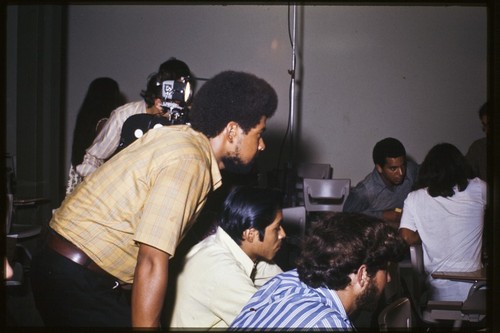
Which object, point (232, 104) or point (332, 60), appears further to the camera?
point (332, 60)

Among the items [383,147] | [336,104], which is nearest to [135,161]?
[383,147]

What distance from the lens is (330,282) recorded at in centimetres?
170

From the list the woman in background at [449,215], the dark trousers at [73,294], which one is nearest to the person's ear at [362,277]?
the dark trousers at [73,294]

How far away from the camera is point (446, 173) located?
3230 millimetres

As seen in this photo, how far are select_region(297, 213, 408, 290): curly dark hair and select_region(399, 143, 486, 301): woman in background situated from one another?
149 cm

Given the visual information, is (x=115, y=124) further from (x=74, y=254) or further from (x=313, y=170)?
(x=313, y=170)

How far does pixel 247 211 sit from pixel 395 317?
65cm

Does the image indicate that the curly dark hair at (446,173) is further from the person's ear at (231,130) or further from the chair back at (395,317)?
the person's ear at (231,130)

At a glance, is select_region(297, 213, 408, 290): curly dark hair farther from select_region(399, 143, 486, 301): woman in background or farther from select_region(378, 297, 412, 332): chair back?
select_region(399, 143, 486, 301): woman in background

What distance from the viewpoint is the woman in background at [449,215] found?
10.5 feet

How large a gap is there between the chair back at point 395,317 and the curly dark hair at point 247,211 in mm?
567

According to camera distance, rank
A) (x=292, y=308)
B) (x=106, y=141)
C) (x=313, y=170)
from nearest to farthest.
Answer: (x=292, y=308) → (x=106, y=141) → (x=313, y=170)

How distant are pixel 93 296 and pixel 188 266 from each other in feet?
1.02

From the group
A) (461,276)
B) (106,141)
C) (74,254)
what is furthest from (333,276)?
(106,141)
